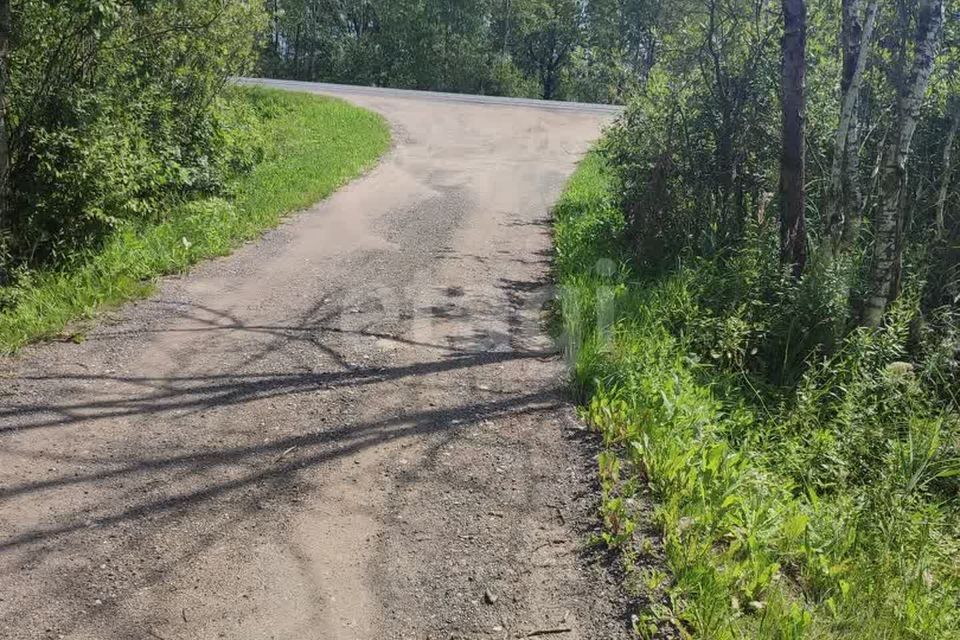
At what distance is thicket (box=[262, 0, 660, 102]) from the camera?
147 ft

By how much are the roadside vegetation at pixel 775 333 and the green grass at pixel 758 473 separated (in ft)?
0.05

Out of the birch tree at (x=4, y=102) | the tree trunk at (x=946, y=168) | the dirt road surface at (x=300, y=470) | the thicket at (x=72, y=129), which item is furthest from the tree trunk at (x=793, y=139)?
the birch tree at (x=4, y=102)

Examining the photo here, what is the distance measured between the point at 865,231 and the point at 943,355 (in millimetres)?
3319

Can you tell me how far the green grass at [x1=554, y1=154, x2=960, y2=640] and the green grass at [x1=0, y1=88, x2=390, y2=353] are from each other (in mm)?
3693

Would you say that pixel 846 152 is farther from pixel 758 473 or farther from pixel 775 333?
pixel 758 473

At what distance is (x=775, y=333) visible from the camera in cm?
673

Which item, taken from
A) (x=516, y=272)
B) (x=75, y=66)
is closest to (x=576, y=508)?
(x=516, y=272)

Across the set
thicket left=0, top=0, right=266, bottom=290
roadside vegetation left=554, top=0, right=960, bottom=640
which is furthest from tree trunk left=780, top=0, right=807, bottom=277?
thicket left=0, top=0, right=266, bottom=290

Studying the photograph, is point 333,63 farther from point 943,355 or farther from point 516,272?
point 943,355

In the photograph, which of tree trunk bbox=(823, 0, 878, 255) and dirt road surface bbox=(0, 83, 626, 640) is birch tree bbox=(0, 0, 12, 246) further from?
tree trunk bbox=(823, 0, 878, 255)

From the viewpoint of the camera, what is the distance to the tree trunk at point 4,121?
662 centimetres

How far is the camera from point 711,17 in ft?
26.9

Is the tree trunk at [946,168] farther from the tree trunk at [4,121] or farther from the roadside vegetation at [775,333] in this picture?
the tree trunk at [4,121]

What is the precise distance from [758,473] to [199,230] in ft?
20.7
